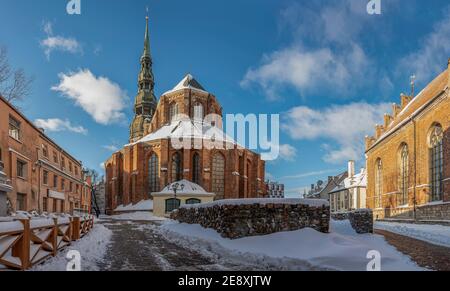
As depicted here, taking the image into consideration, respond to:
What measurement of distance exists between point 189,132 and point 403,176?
1097 inches

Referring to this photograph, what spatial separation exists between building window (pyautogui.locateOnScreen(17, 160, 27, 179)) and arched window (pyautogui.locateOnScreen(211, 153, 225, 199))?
2385cm

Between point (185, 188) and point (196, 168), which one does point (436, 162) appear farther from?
point (196, 168)

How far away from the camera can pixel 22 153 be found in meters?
23.0

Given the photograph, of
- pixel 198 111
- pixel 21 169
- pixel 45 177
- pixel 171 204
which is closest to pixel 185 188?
pixel 171 204

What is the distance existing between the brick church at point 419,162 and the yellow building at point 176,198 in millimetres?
20068

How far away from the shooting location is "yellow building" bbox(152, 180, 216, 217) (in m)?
38.0

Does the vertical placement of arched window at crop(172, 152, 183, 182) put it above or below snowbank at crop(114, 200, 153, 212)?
above

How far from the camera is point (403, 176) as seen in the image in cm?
2967

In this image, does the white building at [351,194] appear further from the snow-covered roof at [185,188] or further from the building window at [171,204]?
the building window at [171,204]

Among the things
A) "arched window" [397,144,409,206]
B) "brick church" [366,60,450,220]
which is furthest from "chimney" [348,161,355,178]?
"arched window" [397,144,409,206]

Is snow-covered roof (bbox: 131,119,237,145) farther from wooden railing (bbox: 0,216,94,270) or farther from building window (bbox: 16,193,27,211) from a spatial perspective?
wooden railing (bbox: 0,216,94,270)
